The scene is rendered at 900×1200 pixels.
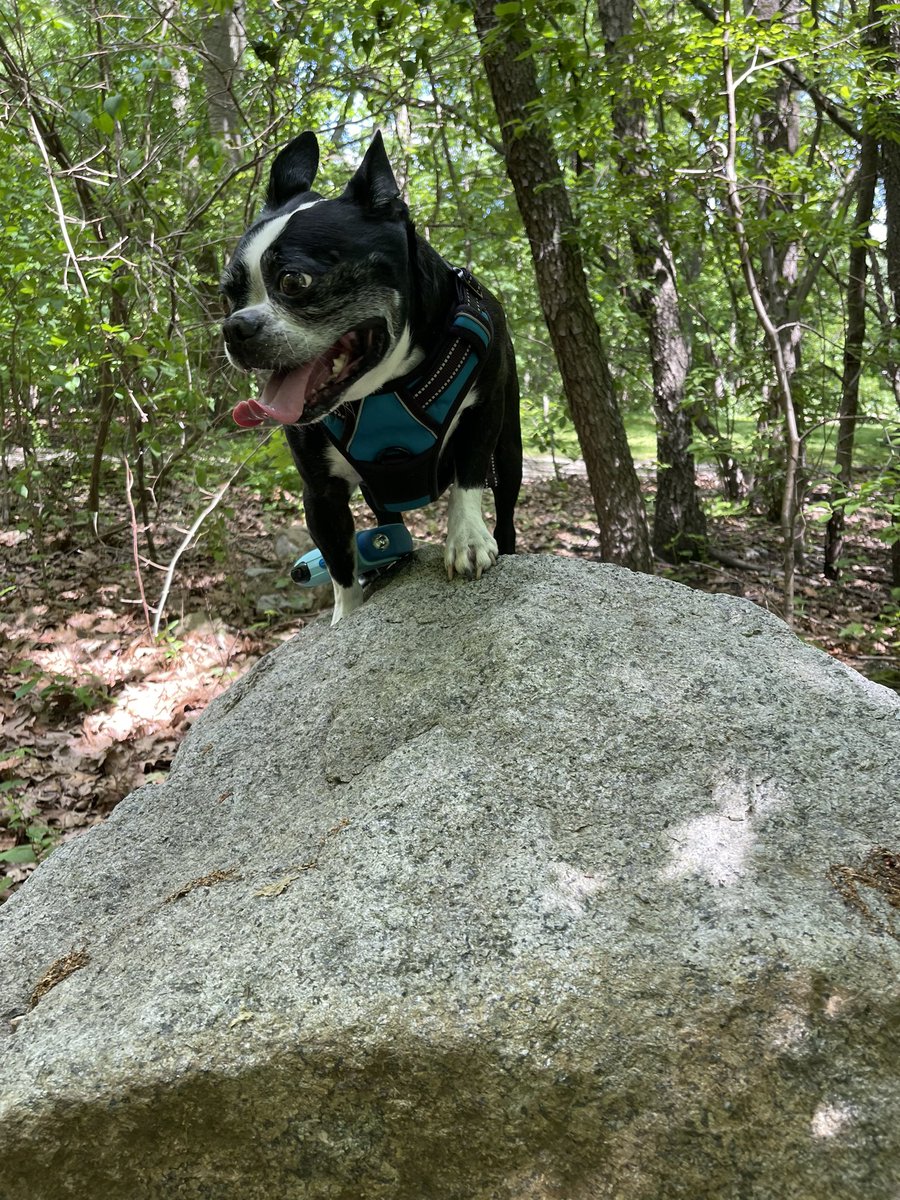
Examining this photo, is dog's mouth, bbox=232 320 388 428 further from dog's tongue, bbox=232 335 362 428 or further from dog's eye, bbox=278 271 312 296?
dog's eye, bbox=278 271 312 296

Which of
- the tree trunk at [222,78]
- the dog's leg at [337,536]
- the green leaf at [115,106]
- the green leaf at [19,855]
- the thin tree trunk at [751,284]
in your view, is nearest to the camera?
the dog's leg at [337,536]

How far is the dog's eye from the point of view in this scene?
95.0 inches

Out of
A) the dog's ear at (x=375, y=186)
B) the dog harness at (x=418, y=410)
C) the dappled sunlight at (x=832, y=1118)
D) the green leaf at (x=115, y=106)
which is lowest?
the dappled sunlight at (x=832, y=1118)

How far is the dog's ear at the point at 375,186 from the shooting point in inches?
103

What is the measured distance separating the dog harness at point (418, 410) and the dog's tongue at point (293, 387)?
222mm

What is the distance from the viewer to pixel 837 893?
1.74 m

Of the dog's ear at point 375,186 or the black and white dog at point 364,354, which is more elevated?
the dog's ear at point 375,186

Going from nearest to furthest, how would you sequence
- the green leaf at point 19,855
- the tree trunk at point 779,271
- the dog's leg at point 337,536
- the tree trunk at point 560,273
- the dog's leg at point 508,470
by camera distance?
1. the dog's leg at point 337,536
2. the green leaf at point 19,855
3. the dog's leg at point 508,470
4. the tree trunk at point 560,273
5. the tree trunk at point 779,271

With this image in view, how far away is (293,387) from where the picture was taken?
252cm

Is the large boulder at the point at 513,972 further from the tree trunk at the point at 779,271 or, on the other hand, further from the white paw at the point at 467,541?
the tree trunk at the point at 779,271

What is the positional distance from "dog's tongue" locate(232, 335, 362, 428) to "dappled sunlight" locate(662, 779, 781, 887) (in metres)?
1.47

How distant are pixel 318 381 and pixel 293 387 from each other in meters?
0.08

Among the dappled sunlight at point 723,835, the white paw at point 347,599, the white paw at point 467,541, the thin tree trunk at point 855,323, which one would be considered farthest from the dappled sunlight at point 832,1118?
the thin tree trunk at point 855,323

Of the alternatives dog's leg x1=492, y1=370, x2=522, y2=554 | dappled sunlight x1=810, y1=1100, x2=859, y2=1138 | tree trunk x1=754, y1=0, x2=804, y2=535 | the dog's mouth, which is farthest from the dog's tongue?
tree trunk x1=754, y1=0, x2=804, y2=535
